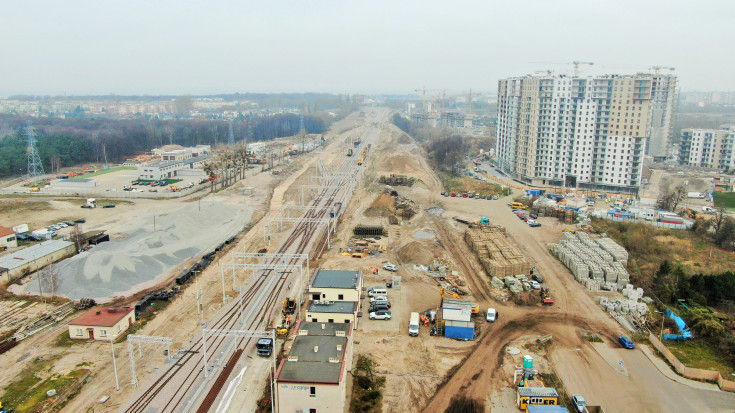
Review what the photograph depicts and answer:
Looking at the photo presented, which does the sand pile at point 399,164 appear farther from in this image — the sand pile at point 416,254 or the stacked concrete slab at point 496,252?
the sand pile at point 416,254

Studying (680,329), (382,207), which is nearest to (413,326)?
(680,329)

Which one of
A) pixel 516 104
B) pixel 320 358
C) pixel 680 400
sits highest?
pixel 516 104

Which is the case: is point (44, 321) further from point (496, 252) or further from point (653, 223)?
point (653, 223)

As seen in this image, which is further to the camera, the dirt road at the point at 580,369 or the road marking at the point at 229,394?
the dirt road at the point at 580,369

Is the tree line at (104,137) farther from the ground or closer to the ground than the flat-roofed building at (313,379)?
farther from the ground

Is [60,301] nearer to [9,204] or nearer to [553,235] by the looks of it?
[9,204]

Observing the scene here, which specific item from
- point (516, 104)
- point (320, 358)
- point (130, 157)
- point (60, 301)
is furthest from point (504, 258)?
point (130, 157)

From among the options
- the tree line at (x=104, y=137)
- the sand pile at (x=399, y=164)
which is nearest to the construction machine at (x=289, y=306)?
the sand pile at (x=399, y=164)

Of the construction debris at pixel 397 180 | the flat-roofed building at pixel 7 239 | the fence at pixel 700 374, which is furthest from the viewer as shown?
the construction debris at pixel 397 180
